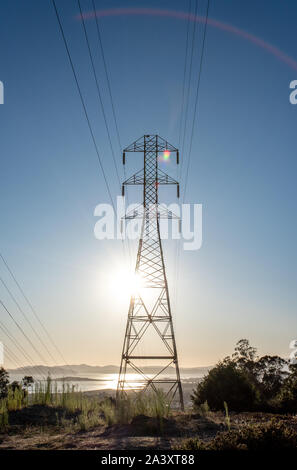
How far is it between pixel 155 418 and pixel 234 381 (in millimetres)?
11668

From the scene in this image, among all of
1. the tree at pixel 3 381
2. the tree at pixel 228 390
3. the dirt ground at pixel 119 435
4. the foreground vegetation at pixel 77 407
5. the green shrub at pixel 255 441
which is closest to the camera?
the green shrub at pixel 255 441

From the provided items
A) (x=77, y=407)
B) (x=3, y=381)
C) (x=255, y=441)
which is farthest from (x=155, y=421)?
(x=3, y=381)

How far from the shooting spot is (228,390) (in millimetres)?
23188

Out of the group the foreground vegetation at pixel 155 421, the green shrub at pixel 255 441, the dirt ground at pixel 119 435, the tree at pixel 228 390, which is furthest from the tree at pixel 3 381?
the green shrub at pixel 255 441

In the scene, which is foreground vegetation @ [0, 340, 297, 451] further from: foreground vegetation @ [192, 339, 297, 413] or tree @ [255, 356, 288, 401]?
tree @ [255, 356, 288, 401]

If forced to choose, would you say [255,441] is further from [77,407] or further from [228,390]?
[228,390]

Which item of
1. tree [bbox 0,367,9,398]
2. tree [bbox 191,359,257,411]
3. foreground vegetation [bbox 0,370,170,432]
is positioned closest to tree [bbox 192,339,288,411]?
tree [bbox 191,359,257,411]

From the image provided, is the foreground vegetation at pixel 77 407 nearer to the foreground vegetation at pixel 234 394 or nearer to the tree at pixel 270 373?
the foreground vegetation at pixel 234 394

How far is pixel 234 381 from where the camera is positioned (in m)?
23.3

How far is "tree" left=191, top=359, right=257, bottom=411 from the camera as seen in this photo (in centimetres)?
2295

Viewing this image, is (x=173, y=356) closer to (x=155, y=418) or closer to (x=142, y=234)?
(x=142, y=234)

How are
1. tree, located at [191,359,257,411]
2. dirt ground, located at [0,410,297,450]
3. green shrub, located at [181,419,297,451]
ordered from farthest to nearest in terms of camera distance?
tree, located at [191,359,257,411]
dirt ground, located at [0,410,297,450]
green shrub, located at [181,419,297,451]

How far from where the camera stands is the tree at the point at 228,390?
75.3 feet

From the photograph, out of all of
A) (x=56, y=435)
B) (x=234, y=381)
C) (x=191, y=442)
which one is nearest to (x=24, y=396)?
(x=56, y=435)
